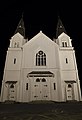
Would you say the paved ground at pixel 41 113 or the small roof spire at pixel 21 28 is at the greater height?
the small roof spire at pixel 21 28

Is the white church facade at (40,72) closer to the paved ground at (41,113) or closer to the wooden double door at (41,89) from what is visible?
the wooden double door at (41,89)

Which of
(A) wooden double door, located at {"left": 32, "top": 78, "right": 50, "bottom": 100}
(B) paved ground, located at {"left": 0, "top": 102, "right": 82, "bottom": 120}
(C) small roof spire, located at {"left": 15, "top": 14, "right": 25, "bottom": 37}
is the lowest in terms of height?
(B) paved ground, located at {"left": 0, "top": 102, "right": 82, "bottom": 120}

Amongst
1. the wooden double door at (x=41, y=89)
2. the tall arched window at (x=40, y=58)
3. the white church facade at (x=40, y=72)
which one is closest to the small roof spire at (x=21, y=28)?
the white church facade at (x=40, y=72)

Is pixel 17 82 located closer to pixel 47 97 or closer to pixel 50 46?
pixel 47 97

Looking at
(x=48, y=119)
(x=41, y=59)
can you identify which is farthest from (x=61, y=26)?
(x=48, y=119)

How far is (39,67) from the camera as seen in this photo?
26062 millimetres

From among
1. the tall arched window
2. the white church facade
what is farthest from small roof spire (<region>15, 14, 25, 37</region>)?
the tall arched window

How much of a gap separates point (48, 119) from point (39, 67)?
61.5ft

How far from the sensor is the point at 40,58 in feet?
89.9

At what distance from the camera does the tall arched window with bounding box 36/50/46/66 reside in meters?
26.9

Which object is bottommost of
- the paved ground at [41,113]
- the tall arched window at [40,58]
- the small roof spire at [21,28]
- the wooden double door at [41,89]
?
the paved ground at [41,113]

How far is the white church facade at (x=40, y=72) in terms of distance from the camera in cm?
2377

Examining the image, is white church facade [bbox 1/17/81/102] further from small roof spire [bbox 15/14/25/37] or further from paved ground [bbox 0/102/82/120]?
paved ground [bbox 0/102/82/120]

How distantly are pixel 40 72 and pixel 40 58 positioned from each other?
319 centimetres
